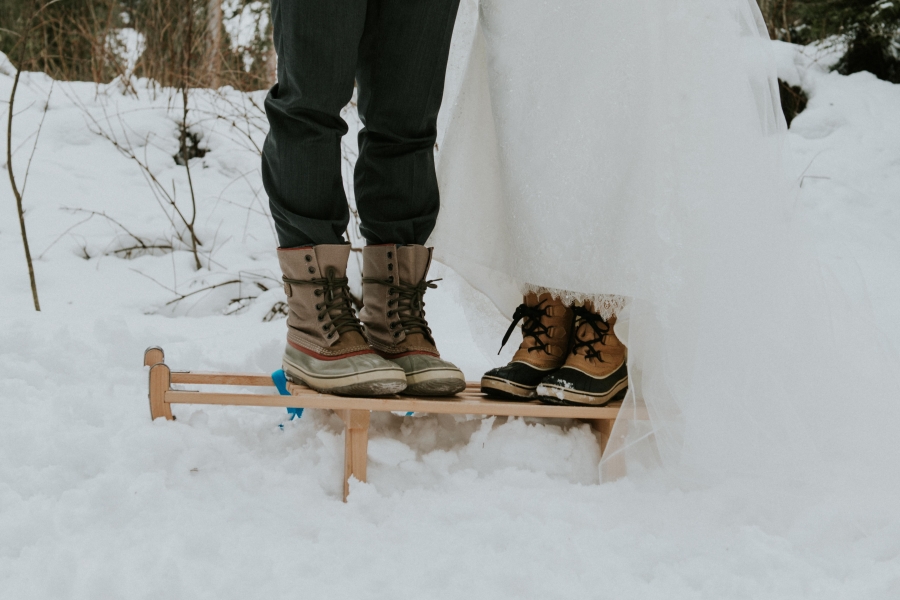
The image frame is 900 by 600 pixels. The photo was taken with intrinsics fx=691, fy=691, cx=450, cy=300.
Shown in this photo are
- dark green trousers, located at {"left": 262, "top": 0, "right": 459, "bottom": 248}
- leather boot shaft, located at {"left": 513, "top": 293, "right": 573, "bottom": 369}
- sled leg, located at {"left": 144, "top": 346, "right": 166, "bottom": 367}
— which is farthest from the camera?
sled leg, located at {"left": 144, "top": 346, "right": 166, "bottom": 367}

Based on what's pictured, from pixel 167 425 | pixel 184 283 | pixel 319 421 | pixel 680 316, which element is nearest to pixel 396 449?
pixel 319 421

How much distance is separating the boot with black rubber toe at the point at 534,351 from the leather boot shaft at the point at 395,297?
5.0 inches

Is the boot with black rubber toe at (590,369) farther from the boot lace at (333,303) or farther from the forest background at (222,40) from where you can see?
the forest background at (222,40)

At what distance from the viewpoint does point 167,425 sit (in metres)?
1.10

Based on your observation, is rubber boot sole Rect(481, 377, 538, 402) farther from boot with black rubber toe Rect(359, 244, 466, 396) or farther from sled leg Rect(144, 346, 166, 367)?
sled leg Rect(144, 346, 166, 367)

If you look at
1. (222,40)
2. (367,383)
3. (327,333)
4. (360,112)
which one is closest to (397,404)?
(367,383)

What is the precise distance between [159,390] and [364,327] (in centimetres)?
35

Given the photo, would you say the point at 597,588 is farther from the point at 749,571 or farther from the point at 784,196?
the point at 784,196

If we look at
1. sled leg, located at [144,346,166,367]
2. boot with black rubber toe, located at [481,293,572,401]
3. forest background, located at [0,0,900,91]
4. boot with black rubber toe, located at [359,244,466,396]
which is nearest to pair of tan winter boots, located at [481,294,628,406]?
boot with black rubber toe, located at [481,293,572,401]

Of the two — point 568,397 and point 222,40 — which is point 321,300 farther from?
point 222,40

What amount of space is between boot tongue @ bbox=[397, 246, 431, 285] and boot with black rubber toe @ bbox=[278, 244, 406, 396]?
10cm

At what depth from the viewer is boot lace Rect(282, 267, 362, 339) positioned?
3.60ft

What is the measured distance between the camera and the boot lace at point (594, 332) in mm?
1183

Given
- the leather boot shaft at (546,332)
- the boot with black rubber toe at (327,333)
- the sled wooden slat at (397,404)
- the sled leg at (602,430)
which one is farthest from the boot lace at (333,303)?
the sled leg at (602,430)
